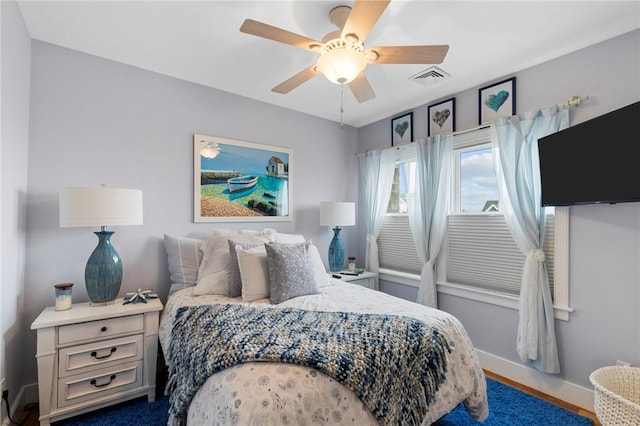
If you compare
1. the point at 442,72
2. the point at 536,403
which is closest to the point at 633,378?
the point at 536,403

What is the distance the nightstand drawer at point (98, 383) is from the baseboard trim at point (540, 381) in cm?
281

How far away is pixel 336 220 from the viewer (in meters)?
3.27

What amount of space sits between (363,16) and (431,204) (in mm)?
2011

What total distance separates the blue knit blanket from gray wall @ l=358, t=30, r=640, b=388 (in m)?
1.30

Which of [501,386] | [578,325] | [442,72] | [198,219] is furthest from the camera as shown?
[198,219]

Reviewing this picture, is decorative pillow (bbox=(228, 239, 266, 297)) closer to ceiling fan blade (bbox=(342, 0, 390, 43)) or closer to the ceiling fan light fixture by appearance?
the ceiling fan light fixture

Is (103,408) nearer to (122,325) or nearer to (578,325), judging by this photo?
(122,325)

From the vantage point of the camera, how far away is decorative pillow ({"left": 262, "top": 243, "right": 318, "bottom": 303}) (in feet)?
6.72

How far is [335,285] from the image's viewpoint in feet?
8.21

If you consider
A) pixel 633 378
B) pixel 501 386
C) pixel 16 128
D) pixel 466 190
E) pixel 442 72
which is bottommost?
pixel 501 386

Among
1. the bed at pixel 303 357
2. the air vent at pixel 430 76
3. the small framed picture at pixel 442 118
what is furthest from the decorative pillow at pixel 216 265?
the small framed picture at pixel 442 118

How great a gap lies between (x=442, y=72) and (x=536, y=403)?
2.63 m

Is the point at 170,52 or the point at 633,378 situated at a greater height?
the point at 170,52

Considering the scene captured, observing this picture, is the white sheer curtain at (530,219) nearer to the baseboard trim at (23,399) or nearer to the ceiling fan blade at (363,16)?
the ceiling fan blade at (363,16)
